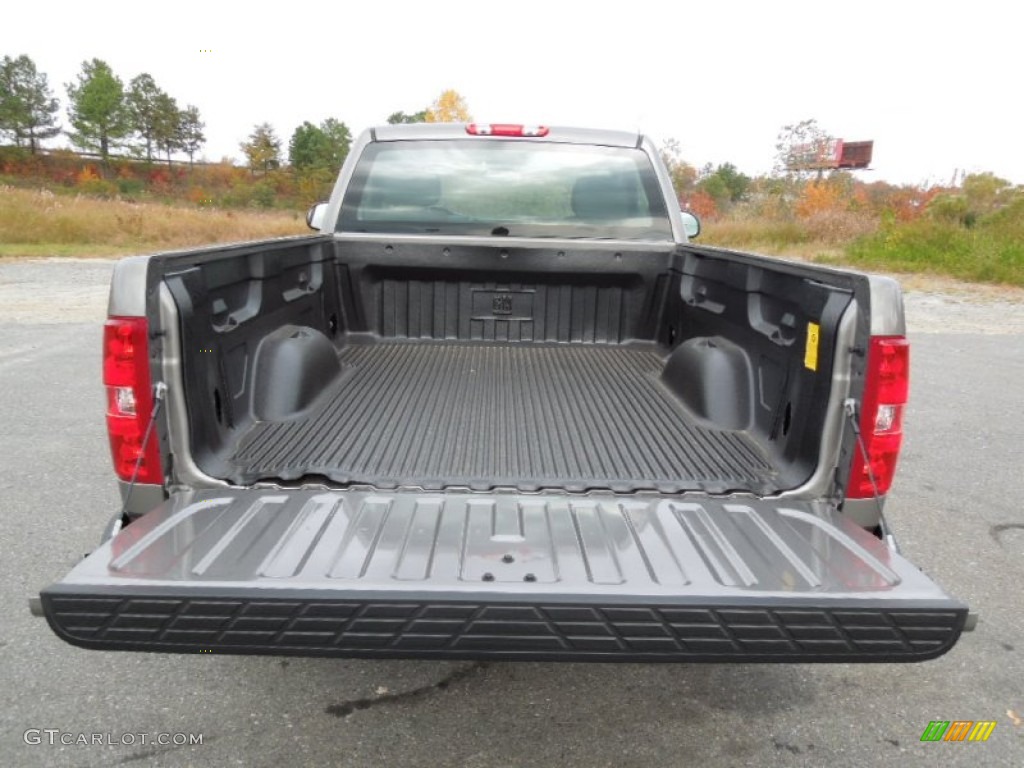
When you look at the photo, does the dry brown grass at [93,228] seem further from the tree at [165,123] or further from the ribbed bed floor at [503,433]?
the tree at [165,123]

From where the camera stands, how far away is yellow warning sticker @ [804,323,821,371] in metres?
2.15

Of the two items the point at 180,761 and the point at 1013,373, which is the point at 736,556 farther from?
the point at 1013,373

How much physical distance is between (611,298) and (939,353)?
6.39m

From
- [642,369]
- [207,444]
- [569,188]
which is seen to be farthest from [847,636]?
[569,188]

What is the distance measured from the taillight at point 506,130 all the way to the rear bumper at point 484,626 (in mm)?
3129

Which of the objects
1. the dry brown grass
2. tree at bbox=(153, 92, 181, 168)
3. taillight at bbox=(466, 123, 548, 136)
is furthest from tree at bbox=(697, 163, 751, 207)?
taillight at bbox=(466, 123, 548, 136)

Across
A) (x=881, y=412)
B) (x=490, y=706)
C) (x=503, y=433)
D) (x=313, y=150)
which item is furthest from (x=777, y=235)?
(x=313, y=150)

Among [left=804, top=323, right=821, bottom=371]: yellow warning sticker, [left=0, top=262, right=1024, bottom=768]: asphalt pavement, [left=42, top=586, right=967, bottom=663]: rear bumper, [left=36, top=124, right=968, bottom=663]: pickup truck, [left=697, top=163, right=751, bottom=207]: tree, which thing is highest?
[left=697, top=163, right=751, bottom=207]: tree

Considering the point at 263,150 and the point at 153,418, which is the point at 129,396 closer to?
the point at 153,418

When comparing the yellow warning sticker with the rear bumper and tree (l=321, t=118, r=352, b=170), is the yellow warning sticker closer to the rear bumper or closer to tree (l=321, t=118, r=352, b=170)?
the rear bumper

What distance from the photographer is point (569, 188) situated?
4.09m

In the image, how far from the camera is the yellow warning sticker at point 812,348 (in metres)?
2.15

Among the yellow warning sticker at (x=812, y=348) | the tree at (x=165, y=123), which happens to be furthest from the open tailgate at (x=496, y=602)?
the tree at (x=165, y=123)

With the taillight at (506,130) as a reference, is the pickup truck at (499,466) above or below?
below
